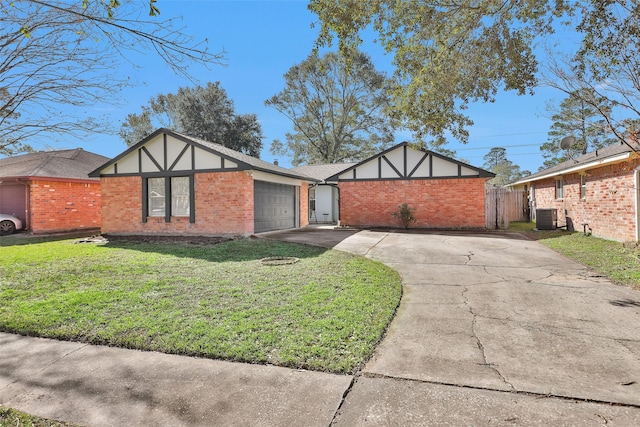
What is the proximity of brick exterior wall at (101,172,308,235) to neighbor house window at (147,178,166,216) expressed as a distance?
1.17 ft

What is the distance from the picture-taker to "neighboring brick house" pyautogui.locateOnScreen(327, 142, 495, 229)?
16.2m

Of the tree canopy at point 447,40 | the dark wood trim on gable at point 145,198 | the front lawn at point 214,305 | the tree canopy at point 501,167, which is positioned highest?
the tree canopy at point 501,167

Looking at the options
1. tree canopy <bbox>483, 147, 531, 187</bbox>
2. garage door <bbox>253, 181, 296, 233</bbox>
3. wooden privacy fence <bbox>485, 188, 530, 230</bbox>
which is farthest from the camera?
tree canopy <bbox>483, 147, 531, 187</bbox>

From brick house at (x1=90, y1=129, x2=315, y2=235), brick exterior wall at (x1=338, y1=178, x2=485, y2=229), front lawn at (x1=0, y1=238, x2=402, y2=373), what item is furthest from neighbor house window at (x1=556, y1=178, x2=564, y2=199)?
front lawn at (x1=0, y1=238, x2=402, y2=373)

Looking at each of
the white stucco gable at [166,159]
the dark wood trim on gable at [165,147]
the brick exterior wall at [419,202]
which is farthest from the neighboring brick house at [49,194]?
the brick exterior wall at [419,202]

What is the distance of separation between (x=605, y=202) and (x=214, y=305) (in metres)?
13.7

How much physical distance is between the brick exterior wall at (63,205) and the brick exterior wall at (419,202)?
Answer: 1290 cm

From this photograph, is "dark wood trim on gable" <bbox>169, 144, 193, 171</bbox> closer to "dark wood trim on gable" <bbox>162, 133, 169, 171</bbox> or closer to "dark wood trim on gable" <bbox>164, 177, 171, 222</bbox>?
"dark wood trim on gable" <bbox>162, 133, 169, 171</bbox>

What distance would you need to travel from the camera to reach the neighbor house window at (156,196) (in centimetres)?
1391

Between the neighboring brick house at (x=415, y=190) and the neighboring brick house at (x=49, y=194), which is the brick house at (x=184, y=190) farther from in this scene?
the neighboring brick house at (x=415, y=190)

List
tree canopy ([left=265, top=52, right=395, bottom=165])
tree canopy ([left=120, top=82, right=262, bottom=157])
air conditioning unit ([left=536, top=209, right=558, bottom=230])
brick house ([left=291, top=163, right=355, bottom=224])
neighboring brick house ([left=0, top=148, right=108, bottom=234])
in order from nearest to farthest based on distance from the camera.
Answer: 1. neighboring brick house ([left=0, top=148, right=108, bottom=234])
2. air conditioning unit ([left=536, top=209, right=558, bottom=230])
3. brick house ([left=291, top=163, right=355, bottom=224])
4. tree canopy ([left=120, top=82, right=262, bottom=157])
5. tree canopy ([left=265, top=52, right=395, bottom=165])

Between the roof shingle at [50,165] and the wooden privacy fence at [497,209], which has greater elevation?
the roof shingle at [50,165]

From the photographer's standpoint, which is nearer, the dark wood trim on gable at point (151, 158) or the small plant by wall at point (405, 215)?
the dark wood trim on gable at point (151, 158)

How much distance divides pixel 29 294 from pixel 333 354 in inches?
216
